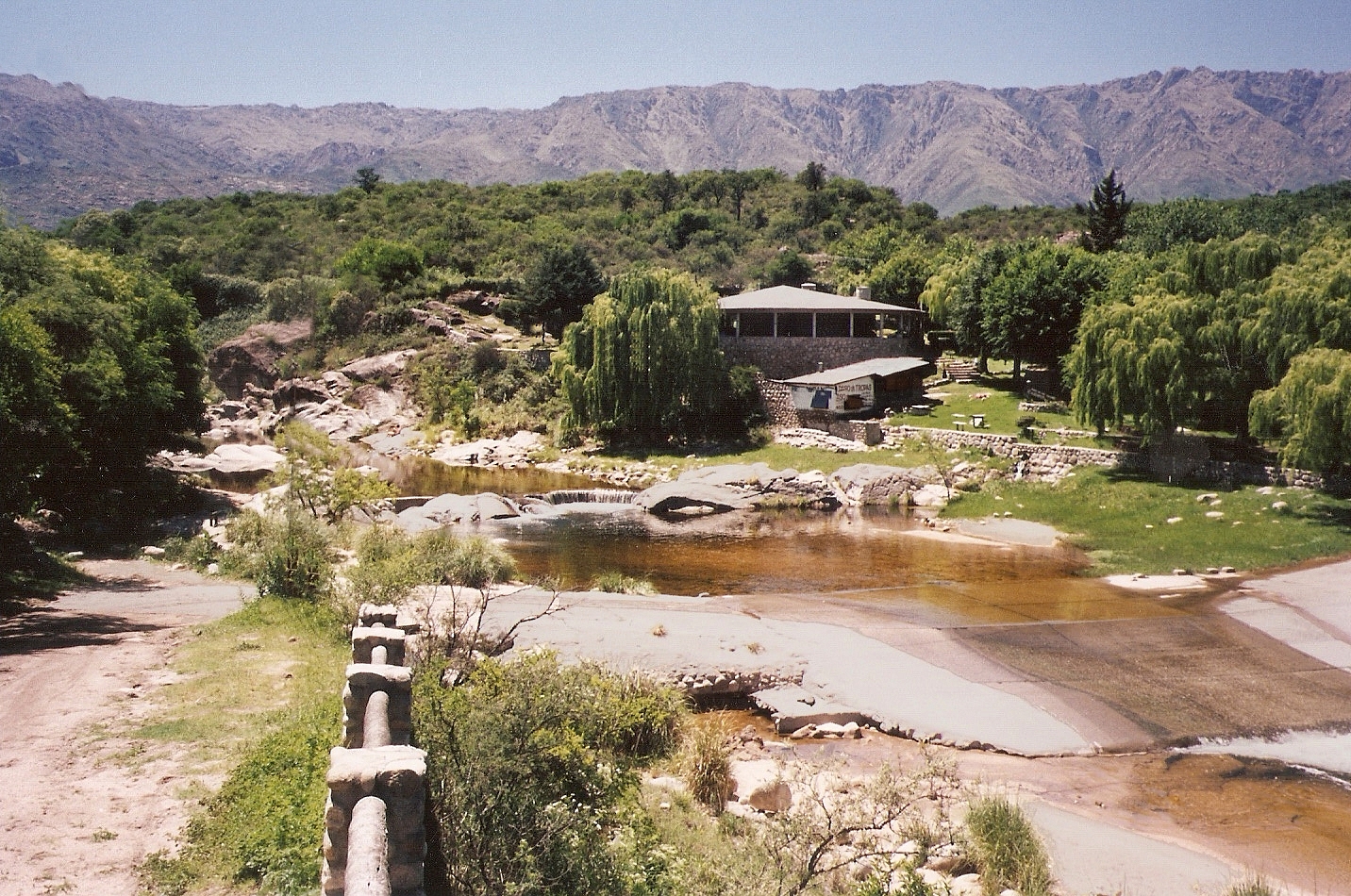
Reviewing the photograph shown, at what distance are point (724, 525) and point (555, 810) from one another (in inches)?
1031

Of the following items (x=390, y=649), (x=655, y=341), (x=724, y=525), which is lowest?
(x=724, y=525)

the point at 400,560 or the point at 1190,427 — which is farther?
the point at 1190,427

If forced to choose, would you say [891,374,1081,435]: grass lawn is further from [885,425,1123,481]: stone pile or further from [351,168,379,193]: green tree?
[351,168,379,193]: green tree

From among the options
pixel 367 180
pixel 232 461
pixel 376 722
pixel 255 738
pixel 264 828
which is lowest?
pixel 232 461

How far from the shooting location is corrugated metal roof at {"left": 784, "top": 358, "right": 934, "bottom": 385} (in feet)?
149

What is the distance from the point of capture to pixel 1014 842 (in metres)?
10.3

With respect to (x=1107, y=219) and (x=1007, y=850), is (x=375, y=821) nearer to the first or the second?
(x=1007, y=850)

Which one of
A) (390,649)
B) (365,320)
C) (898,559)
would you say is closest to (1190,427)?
(898,559)

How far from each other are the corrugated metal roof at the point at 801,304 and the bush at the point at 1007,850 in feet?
139

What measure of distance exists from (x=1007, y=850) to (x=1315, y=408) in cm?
2199

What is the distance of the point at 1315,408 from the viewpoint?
2575cm

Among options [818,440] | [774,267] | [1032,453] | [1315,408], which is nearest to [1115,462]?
[1032,453]

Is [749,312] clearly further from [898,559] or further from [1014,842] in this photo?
[1014,842]

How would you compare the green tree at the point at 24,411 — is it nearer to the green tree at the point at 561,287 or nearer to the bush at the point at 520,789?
the bush at the point at 520,789
